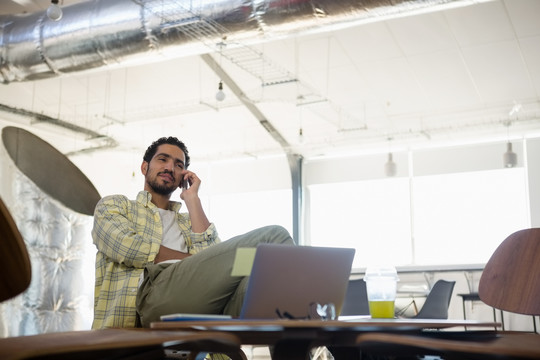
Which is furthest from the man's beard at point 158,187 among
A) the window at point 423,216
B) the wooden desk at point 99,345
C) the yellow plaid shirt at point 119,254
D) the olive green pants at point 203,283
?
the window at point 423,216

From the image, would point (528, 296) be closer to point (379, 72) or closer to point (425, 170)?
point (379, 72)

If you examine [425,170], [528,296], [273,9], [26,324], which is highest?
[273,9]

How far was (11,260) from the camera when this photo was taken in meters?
0.89

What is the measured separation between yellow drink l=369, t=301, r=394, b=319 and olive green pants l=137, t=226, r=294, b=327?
0.28 meters

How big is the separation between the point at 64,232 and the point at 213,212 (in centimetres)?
630

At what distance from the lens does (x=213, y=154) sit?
10.5 metres

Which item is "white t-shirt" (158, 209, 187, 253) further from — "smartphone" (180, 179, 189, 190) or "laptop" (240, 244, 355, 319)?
"laptop" (240, 244, 355, 319)

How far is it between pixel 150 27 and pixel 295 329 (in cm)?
411

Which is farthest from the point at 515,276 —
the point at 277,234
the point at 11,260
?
the point at 11,260

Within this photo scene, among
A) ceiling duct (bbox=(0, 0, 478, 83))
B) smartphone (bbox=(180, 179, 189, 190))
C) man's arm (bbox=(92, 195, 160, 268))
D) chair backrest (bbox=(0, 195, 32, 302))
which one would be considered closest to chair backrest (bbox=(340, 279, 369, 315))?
ceiling duct (bbox=(0, 0, 478, 83))

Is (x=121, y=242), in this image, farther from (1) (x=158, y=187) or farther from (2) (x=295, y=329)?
(2) (x=295, y=329)

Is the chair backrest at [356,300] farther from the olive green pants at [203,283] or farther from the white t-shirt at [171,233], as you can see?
the olive green pants at [203,283]

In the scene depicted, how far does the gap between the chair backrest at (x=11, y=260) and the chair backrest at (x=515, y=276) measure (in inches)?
58.3

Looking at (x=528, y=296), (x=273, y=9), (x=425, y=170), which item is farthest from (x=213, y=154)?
(x=528, y=296)
